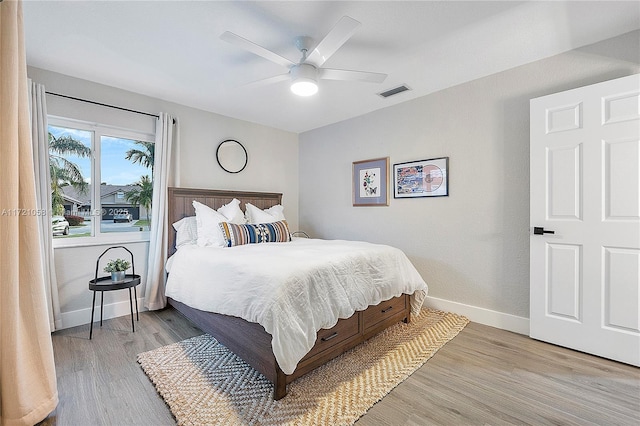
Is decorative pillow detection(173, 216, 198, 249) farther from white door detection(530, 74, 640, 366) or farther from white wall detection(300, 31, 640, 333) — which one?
white door detection(530, 74, 640, 366)

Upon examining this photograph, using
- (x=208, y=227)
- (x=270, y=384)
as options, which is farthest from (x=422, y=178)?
(x=270, y=384)

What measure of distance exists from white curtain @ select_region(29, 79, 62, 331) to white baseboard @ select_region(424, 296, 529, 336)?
3790 mm

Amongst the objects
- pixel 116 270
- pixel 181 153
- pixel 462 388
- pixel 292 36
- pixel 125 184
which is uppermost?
pixel 292 36

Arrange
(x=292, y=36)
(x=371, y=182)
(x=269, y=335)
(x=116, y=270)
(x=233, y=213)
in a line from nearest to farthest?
(x=269, y=335)
(x=292, y=36)
(x=116, y=270)
(x=233, y=213)
(x=371, y=182)

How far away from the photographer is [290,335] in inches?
66.2

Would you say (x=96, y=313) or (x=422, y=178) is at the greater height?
(x=422, y=178)

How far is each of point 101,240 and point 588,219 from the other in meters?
4.55

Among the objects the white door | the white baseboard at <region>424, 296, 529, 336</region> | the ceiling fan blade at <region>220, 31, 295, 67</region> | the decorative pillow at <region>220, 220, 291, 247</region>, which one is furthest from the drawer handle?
the ceiling fan blade at <region>220, 31, 295, 67</region>

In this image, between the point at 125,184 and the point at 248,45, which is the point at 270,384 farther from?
the point at 125,184

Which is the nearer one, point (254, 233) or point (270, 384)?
point (270, 384)

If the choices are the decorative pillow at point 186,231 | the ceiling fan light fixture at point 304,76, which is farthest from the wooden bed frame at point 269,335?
the ceiling fan light fixture at point 304,76

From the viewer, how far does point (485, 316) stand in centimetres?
287

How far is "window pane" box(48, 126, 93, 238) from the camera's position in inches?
111

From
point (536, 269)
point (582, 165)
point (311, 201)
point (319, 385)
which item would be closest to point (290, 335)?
point (319, 385)
